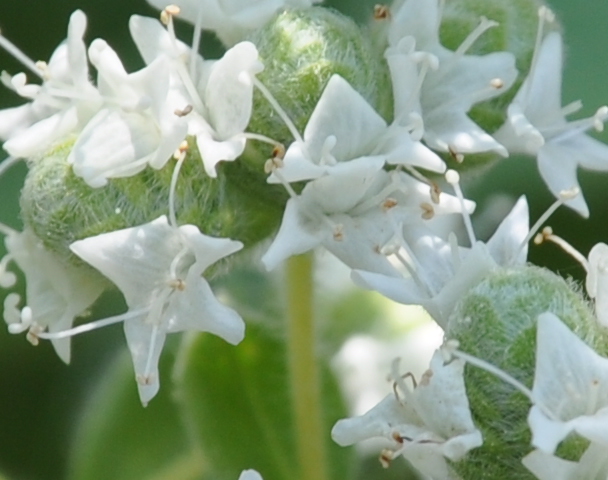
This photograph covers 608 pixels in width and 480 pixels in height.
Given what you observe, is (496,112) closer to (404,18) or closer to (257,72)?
(404,18)

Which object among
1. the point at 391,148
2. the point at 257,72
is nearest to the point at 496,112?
the point at 391,148

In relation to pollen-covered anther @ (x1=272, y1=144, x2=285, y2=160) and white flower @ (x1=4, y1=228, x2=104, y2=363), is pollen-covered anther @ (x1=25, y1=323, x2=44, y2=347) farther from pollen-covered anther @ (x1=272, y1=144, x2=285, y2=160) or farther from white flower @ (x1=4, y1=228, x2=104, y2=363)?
pollen-covered anther @ (x1=272, y1=144, x2=285, y2=160)

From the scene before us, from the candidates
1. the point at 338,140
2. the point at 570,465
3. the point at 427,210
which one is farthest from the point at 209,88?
the point at 570,465

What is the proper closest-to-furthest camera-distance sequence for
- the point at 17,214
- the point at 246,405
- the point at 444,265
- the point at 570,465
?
the point at 570,465
the point at 444,265
the point at 246,405
the point at 17,214

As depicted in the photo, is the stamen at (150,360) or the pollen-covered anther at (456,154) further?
the pollen-covered anther at (456,154)

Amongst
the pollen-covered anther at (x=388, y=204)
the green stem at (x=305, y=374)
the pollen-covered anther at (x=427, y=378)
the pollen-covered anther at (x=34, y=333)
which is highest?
the pollen-covered anther at (x=388, y=204)

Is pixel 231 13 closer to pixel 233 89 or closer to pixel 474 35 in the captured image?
pixel 233 89

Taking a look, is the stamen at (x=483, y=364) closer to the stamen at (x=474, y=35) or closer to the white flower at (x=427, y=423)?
the white flower at (x=427, y=423)

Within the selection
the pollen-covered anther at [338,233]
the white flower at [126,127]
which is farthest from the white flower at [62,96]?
the pollen-covered anther at [338,233]
